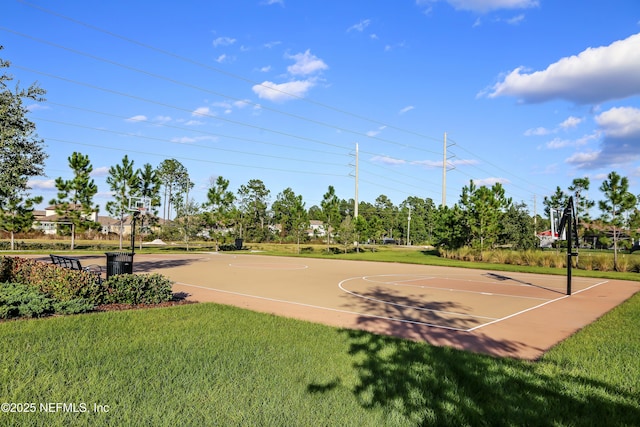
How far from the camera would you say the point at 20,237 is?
54.1m

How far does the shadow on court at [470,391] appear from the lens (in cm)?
398

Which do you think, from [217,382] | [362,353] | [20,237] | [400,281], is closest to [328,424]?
[217,382]

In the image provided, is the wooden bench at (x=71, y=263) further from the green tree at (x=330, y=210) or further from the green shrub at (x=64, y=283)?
the green tree at (x=330, y=210)

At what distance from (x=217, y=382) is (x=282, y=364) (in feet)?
3.16

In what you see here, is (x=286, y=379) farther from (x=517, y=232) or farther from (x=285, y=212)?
(x=285, y=212)

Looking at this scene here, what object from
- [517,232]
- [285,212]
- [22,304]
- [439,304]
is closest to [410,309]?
[439,304]

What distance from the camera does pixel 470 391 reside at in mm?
4625

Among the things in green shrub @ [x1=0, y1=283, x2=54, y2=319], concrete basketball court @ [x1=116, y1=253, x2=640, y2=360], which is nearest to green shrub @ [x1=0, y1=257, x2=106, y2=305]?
green shrub @ [x1=0, y1=283, x2=54, y2=319]

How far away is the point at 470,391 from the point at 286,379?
210 cm

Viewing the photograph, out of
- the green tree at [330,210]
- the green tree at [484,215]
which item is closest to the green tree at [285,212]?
the green tree at [330,210]

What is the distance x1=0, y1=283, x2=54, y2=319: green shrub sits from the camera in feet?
24.7

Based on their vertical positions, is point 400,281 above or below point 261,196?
below

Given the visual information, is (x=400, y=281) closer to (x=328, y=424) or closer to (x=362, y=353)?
(x=362, y=353)

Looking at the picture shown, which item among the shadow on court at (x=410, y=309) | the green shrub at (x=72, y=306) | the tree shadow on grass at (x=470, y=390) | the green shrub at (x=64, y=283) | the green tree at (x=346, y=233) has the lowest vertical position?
the shadow on court at (x=410, y=309)
